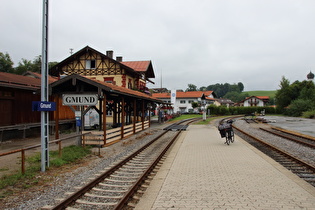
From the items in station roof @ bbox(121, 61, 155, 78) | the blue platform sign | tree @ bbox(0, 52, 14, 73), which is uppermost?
tree @ bbox(0, 52, 14, 73)

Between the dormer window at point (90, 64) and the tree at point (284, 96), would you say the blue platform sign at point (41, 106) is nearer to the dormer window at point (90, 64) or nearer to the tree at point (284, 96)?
the dormer window at point (90, 64)

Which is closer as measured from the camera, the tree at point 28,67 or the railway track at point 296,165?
the railway track at point 296,165

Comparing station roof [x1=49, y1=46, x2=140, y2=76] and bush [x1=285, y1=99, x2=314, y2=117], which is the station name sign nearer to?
station roof [x1=49, y1=46, x2=140, y2=76]

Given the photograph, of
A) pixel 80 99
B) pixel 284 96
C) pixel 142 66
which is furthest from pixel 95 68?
pixel 284 96

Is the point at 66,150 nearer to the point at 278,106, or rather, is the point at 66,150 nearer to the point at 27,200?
the point at 27,200

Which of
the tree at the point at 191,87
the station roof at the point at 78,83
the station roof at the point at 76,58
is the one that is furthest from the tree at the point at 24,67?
the tree at the point at 191,87

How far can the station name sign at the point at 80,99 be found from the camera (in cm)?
1094

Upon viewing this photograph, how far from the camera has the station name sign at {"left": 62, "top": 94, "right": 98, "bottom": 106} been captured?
10944mm

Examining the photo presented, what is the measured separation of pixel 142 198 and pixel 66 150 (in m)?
6.02

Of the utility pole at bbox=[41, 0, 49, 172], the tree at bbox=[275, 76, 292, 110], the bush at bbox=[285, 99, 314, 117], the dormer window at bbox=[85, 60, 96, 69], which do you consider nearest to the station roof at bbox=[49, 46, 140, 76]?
the dormer window at bbox=[85, 60, 96, 69]

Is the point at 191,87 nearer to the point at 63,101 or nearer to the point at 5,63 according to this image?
the point at 5,63

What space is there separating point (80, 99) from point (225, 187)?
25.8 ft

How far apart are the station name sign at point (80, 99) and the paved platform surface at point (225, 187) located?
→ 4.72m

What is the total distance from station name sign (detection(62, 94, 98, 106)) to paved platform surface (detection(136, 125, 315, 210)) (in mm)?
4717
